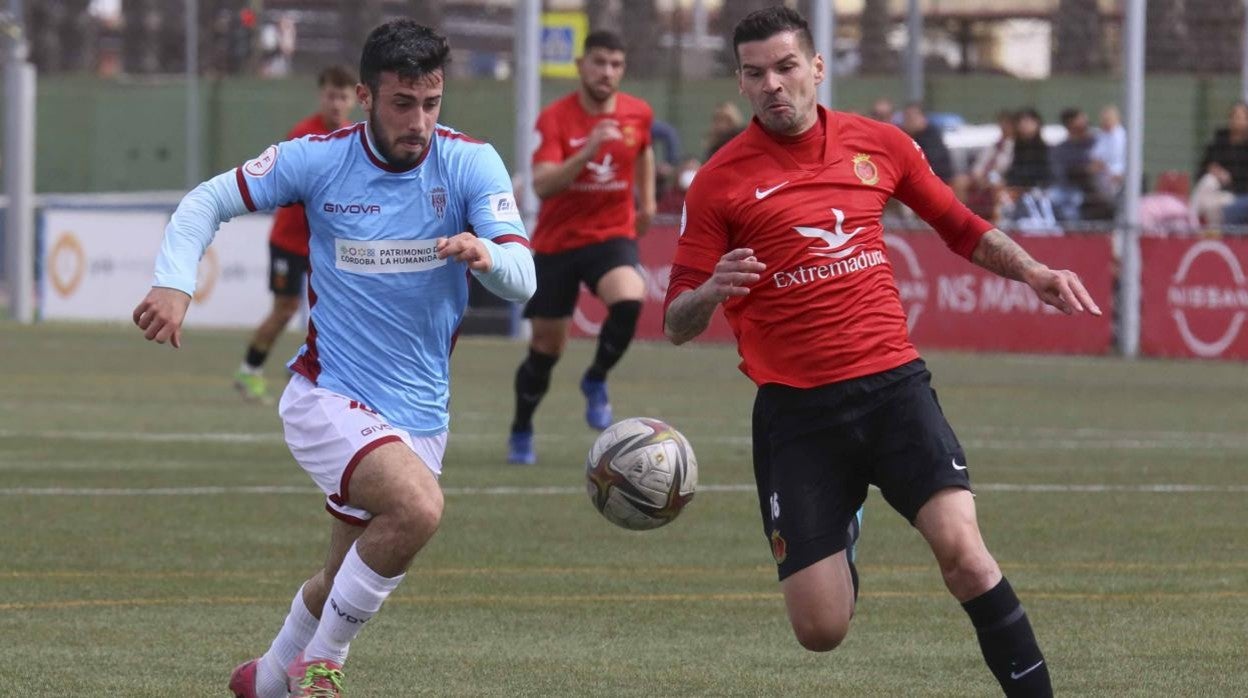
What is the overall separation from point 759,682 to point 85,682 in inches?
81.7

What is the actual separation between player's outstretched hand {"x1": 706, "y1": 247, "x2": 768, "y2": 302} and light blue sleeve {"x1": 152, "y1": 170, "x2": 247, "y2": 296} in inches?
57.4

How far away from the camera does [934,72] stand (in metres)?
37.2

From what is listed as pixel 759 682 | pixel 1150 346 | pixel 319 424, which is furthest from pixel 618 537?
pixel 1150 346

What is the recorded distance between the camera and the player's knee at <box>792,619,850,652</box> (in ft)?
22.8

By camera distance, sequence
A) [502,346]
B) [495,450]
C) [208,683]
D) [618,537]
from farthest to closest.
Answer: [502,346], [495,450], [618,537], [208,683]

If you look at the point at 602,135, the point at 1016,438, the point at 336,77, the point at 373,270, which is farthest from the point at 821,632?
the point at 336,77

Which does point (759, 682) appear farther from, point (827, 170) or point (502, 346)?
point (502, 346)

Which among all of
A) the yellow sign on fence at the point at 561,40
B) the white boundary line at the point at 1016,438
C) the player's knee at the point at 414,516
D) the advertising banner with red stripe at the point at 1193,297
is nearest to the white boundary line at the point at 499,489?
the white boundary line at the point at 1016,438

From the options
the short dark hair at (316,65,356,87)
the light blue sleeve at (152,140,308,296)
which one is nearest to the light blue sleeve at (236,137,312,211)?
the light blue sleeve at (152,140,308,296)

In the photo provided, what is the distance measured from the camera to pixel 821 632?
697 cm

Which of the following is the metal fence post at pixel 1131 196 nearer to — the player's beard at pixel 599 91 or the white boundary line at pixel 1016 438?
the white boundary line at pixel 1016 438

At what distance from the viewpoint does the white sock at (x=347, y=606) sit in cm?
681

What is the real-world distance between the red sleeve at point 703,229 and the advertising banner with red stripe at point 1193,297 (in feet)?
52.4

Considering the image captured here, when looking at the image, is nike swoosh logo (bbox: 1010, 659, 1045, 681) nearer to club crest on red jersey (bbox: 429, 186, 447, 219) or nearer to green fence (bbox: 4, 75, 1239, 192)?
club crest on red jersey (bbox: 429, 186, 447, 219)
